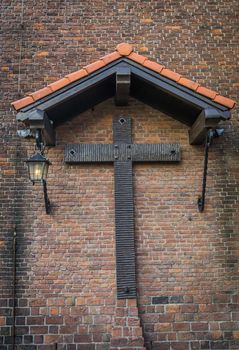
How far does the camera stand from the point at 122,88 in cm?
633

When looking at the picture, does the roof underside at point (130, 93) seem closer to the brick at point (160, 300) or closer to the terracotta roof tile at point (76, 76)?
the terracotta roof tile at point (76, 76)

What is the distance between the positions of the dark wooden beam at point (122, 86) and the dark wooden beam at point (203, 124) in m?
1.17

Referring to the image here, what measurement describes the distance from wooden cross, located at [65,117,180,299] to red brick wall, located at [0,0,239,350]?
13 centimetres

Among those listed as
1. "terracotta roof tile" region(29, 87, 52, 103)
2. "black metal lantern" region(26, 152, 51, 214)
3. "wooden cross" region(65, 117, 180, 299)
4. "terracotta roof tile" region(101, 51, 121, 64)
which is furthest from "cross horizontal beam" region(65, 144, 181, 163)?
"terracotta roof tile" region(101, 51, 121, 64)

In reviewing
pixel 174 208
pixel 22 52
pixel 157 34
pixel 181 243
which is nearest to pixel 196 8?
pixel 157 34

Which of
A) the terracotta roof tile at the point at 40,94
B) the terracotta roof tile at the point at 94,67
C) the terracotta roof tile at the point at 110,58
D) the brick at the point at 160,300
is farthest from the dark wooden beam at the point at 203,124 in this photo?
the brick at the point at 160,300

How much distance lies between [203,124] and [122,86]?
1.34m

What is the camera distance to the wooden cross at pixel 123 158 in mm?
6219

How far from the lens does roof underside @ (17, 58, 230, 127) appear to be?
5945mm

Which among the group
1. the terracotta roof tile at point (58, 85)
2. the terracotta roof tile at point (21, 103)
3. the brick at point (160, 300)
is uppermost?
the terracotta roof tile at point (58, 85)

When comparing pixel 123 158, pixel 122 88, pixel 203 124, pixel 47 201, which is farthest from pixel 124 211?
pixel 122 88

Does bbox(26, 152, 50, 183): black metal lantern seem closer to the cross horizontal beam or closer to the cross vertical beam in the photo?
the cross horizontal beam

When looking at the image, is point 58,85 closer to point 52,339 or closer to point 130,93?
point 130,93

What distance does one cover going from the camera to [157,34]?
7379mm
